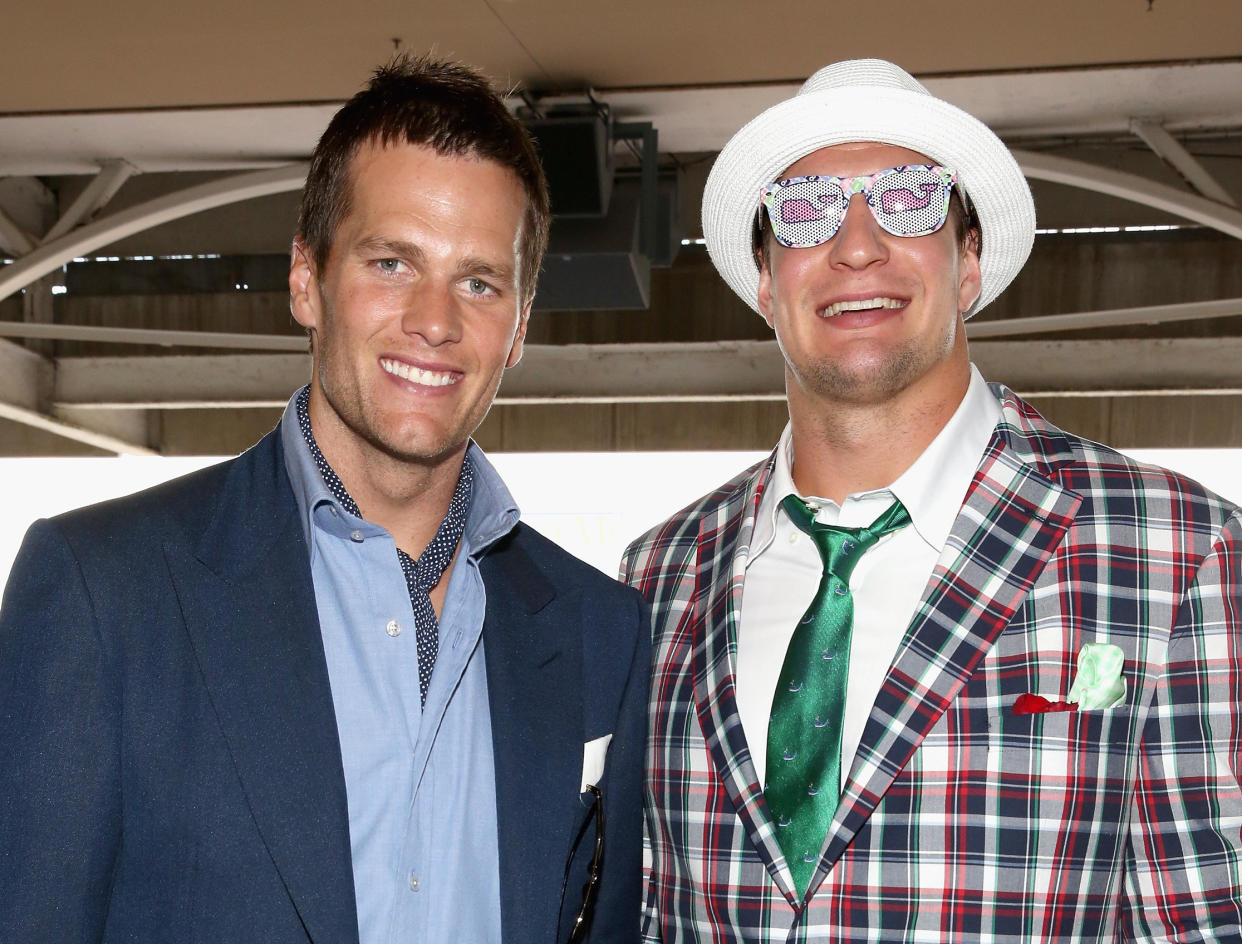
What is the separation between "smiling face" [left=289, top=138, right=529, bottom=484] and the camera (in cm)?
204

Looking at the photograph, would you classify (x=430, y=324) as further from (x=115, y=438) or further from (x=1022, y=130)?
(x=115, y=438)

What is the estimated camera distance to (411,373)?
2.04 metres

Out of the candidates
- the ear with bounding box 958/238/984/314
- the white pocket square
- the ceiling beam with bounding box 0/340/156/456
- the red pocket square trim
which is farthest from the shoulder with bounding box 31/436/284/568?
the ceiling beam with bounding box 0/340/156/456

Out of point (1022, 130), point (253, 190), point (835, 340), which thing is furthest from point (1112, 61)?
point (835, 340)

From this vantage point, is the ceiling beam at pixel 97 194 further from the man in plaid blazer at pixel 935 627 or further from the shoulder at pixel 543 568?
the shoulder at pixel 543 568

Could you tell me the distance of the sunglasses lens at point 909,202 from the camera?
2.30 meters

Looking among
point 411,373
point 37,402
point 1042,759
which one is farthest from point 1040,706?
point 37,402

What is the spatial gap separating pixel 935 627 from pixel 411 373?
884 millimetres

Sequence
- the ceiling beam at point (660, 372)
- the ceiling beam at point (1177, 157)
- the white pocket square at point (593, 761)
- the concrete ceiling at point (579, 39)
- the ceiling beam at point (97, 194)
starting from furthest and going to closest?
the ceiling beam at point (660, 372), the ceiling beam at point (97, 194), the ceiling beam at point (1177, 157), the concrete ceiling at point (579, 39), the white pocket square at point (593, 761)

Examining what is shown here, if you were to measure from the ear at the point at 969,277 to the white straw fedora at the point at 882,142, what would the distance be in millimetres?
33

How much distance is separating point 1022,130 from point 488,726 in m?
6.16

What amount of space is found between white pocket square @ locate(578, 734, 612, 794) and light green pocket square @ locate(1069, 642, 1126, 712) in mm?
729

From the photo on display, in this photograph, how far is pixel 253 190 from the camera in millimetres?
7176

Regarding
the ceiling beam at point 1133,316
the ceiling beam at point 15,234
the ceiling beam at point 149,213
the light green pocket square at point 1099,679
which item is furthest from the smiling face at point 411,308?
the ceiling beam at point 15,234
